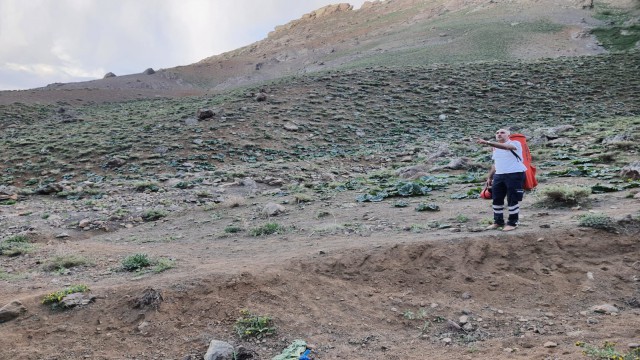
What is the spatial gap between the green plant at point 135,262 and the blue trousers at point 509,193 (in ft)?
15.5

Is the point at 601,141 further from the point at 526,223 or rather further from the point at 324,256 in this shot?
the point at 324,256

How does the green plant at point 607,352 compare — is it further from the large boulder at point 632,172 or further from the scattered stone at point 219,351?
the large boulder at point 632,172

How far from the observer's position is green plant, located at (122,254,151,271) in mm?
6139

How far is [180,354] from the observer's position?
14.0ft

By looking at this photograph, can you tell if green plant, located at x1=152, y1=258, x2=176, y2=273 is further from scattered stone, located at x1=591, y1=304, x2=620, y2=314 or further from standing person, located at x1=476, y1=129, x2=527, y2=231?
scattered stone, located at x1=591, y1=304, x2=620, y2=314

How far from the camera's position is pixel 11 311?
15.9 ft

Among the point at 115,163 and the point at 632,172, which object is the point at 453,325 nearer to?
the point at 632,172

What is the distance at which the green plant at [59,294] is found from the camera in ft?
16.5

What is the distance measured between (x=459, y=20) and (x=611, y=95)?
3498cm

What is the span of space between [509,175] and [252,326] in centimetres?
389

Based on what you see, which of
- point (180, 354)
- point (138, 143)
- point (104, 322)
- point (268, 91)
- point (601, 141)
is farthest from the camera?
point (268, 91)

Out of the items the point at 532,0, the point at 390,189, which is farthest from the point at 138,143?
the point at 532,0

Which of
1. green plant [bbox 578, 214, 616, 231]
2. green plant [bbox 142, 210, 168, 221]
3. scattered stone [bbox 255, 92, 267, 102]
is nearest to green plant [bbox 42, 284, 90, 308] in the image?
green plant [bbox 142, 210, 168, 221]

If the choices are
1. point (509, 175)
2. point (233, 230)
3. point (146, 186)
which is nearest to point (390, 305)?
point (509, 175)
